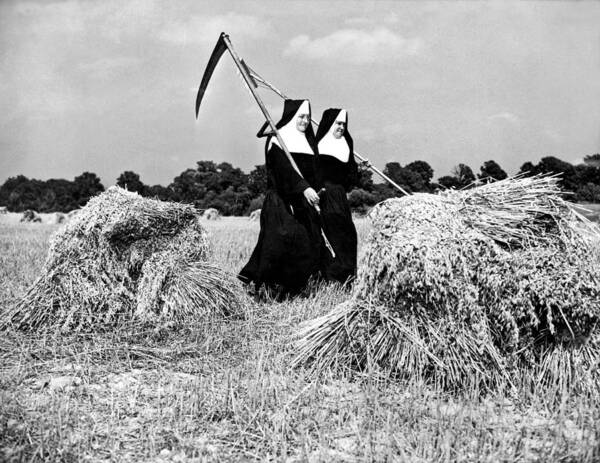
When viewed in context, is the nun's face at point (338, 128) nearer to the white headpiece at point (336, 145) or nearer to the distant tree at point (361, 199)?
the white headpiece at point (336, 145)

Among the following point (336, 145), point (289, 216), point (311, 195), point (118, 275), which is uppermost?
point (336, 145)

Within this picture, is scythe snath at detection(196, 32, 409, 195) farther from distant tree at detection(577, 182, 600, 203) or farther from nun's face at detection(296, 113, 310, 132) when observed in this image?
distant tree at detection(577, 182, 600, 203)

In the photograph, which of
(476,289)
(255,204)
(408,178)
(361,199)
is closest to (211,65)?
(476,289)

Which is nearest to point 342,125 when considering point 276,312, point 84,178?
point 276,312

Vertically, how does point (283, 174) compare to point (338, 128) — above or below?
below

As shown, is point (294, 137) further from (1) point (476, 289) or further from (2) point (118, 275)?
(1) point (476, 289)

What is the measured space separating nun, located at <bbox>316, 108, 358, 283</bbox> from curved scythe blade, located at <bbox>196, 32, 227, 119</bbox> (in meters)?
1.28

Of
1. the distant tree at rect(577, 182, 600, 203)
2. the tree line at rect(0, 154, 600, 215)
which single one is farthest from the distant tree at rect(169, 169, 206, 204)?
the distant tree at rect(577, 182, 600, 203)

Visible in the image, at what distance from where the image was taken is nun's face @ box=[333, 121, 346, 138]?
698cm

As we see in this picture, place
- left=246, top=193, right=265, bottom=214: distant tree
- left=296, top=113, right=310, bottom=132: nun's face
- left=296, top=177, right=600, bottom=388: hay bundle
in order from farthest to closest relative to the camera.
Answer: left=246, top=193, right=265, bottom=214: distant tree
left=296, top=113, right=310, bottom=132: nun's face
left=296, top=177, right=600, bottom=388: hay bundle

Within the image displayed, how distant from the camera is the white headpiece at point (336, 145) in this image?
22.9 feet

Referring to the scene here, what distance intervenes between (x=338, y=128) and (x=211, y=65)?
1.54 metres

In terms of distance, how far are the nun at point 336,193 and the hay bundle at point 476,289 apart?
8.83 ft

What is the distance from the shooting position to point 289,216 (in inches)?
262
